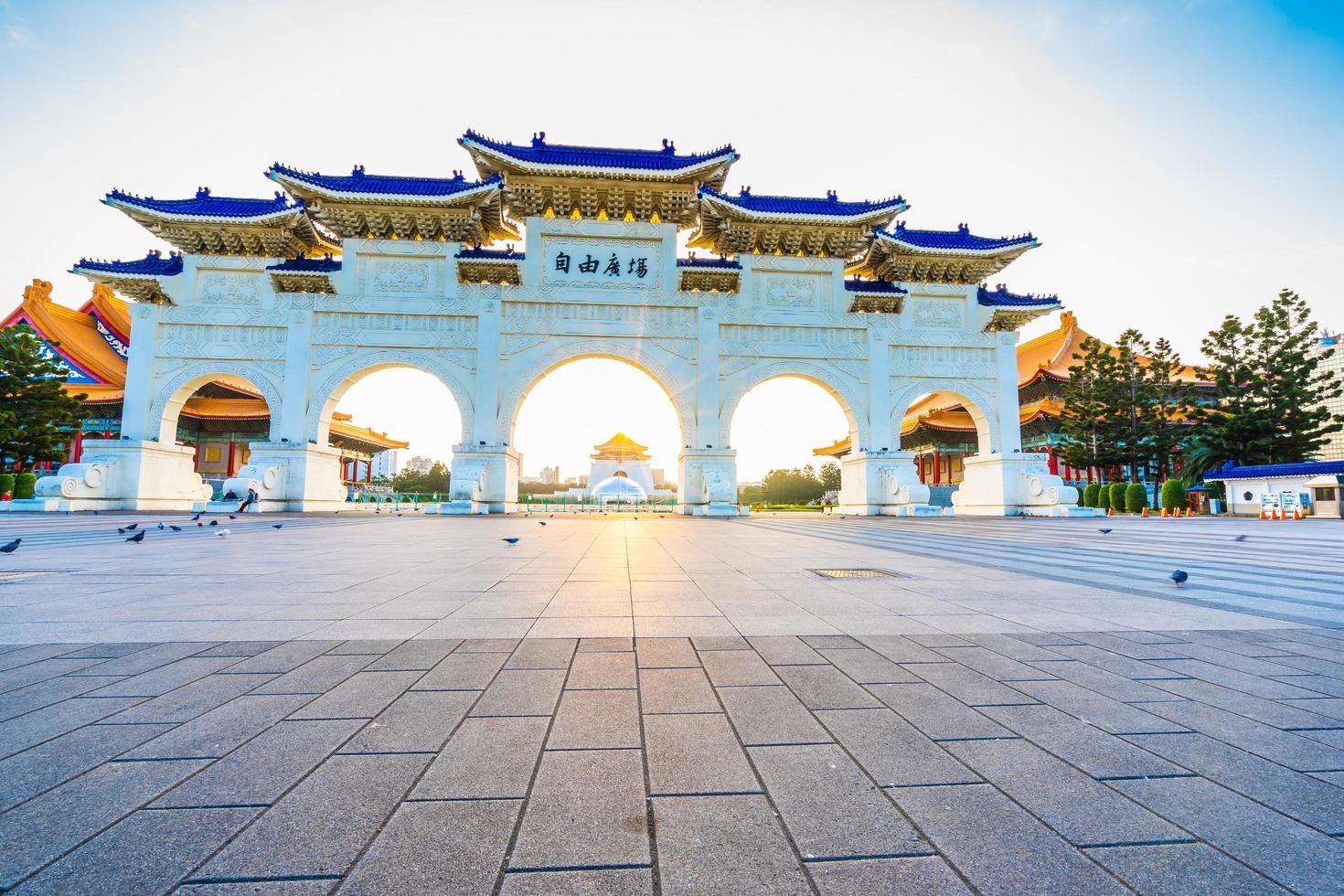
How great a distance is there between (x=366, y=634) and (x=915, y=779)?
2.72 meters

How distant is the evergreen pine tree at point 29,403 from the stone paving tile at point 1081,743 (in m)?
28.2

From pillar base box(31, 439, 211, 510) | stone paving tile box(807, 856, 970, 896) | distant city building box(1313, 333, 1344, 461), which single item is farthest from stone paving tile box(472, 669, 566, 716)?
Result: distant city building box(1313, 333, 1344, 461)

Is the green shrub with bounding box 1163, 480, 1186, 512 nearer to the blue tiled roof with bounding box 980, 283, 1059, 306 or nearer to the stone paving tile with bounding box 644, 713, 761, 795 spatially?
the blue tiled roof with bounding box 980, 283, 1059, 306

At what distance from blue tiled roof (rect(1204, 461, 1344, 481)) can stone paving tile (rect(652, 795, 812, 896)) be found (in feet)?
93.6

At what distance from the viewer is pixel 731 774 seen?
1.60 meters

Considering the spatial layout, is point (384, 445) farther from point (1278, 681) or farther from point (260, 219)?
point (1278, 681)

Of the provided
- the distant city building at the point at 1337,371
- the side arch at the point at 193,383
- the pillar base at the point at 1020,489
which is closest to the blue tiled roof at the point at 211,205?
the side arch at the point at 193,383

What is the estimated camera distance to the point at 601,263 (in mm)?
19953

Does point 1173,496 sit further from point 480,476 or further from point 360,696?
point 360,696

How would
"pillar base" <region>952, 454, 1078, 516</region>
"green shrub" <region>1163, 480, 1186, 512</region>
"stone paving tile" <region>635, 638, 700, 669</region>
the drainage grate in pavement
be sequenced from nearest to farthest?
"stone paving tile" <region>635, 638, 700, 669</region>
the drainage grate in pavement
"pillar base" <region>952, 454, 1078, 516</region>
"green shrub" <region>1163, 480, 1186, 512</region>

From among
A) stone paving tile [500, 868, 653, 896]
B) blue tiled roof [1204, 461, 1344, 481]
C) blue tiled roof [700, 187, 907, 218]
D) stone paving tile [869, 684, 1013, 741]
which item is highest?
blue tiled roof [700, 187, 907, 218]

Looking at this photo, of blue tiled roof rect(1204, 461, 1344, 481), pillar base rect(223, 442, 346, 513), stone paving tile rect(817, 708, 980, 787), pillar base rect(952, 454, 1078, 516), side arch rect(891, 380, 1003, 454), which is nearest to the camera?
stone paving tile rect(817, 708, 980, 787)

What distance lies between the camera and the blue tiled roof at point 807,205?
19.7 meters

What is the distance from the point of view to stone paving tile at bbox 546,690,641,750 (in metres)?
1.81
